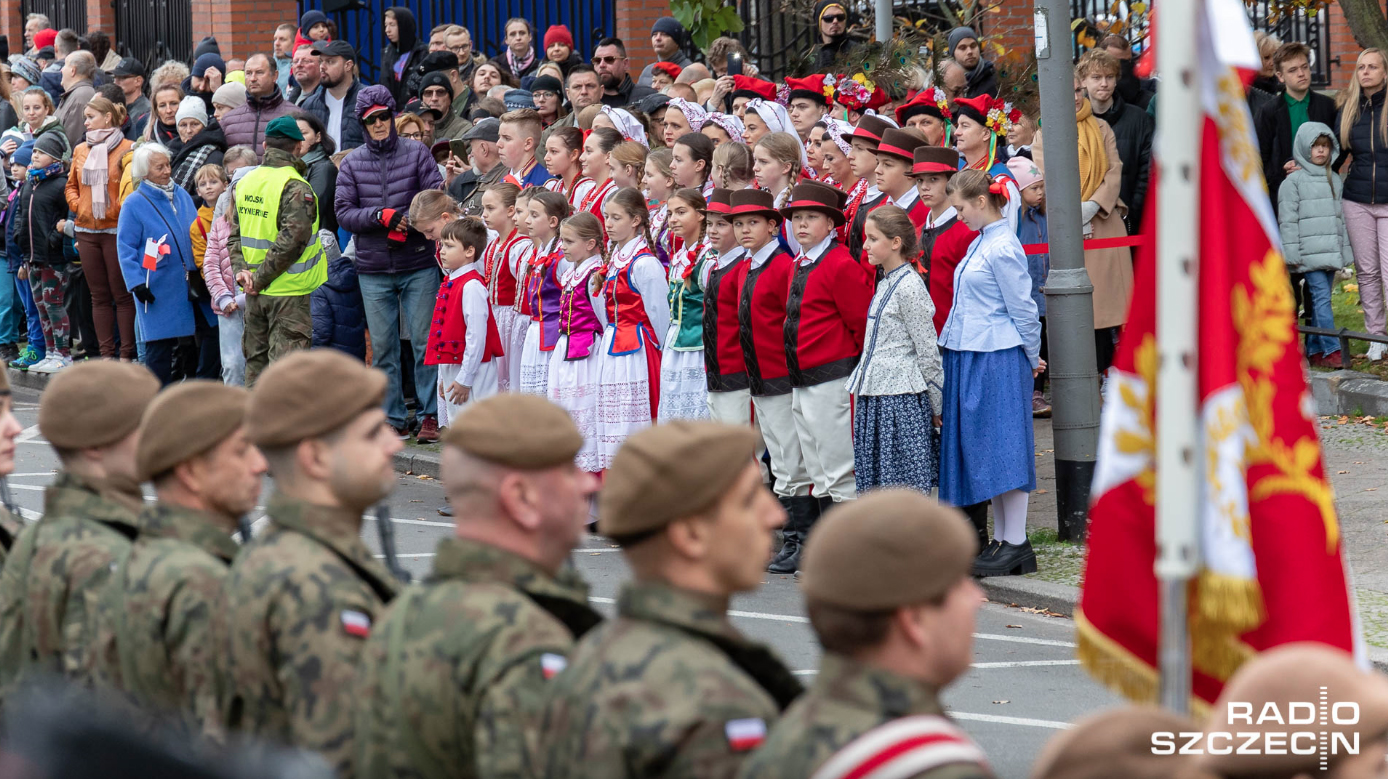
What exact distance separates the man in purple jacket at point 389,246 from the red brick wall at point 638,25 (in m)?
6.86

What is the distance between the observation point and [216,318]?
47.8 ft

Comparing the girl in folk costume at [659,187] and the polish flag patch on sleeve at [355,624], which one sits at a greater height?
the girl in folk costume at [659,187]

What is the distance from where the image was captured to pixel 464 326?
37.8ft

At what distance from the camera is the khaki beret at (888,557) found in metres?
2.73

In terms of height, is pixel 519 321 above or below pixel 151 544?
above

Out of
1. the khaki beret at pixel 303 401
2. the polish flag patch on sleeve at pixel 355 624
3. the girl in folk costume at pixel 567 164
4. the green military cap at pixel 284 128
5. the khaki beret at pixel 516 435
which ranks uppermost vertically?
the green military cap at pixel 284 128

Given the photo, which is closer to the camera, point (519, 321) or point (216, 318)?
point (519, 321)

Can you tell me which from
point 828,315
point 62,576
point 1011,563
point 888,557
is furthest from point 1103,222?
point 888,557

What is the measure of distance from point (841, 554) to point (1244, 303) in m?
1.13

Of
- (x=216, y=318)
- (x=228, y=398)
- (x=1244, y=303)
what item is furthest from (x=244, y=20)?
(x=1244, y=303)

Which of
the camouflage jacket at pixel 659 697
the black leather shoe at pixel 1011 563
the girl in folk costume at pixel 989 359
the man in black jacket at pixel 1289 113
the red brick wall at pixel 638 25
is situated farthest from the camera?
the red brick wall at pixel 638 25

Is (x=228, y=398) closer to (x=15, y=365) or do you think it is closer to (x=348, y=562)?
(x=348, y=562)

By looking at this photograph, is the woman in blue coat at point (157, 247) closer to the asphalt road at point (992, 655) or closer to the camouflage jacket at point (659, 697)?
the asphalt road at point (992, 655)

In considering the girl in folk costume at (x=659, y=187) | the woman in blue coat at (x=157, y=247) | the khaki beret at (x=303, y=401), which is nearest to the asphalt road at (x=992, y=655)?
the khaki beret at (x=303, y=401)
